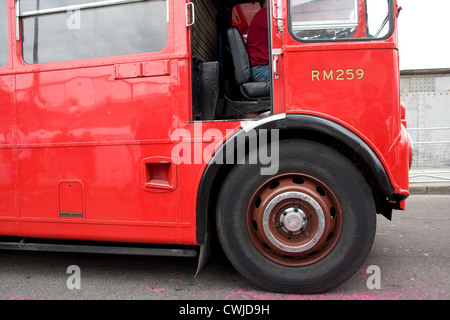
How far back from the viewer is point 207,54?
3.37 meters

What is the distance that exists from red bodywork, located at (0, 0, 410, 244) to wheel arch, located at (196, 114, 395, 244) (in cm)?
5

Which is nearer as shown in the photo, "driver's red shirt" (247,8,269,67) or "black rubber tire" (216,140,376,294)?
"black rubber tire" (216,140,376,294)

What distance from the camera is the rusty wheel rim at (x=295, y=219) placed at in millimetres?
2455

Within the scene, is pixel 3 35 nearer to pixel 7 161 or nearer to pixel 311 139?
pixel 7 161

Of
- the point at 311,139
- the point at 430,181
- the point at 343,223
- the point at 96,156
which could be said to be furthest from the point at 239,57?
the point at 430,181

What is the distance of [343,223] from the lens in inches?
95.7

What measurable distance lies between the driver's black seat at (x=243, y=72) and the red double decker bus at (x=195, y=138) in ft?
0.06

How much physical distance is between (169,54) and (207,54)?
0.82 m

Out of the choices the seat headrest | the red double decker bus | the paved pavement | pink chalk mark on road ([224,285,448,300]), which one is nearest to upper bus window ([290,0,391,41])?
the red double decker bus

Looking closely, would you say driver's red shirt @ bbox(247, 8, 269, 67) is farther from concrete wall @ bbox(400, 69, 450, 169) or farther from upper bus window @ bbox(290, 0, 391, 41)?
concrete wall @ bbox(400, 69, 450, 169)

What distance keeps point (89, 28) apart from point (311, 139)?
1981 mm

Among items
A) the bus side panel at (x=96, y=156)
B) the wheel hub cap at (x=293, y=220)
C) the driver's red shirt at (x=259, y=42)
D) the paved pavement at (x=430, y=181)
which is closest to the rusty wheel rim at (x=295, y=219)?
the wheel hub cap at (x=293, y=220)

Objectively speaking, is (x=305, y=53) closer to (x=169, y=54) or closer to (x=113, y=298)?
(x=169, y=54)

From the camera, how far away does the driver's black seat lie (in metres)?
3.00
